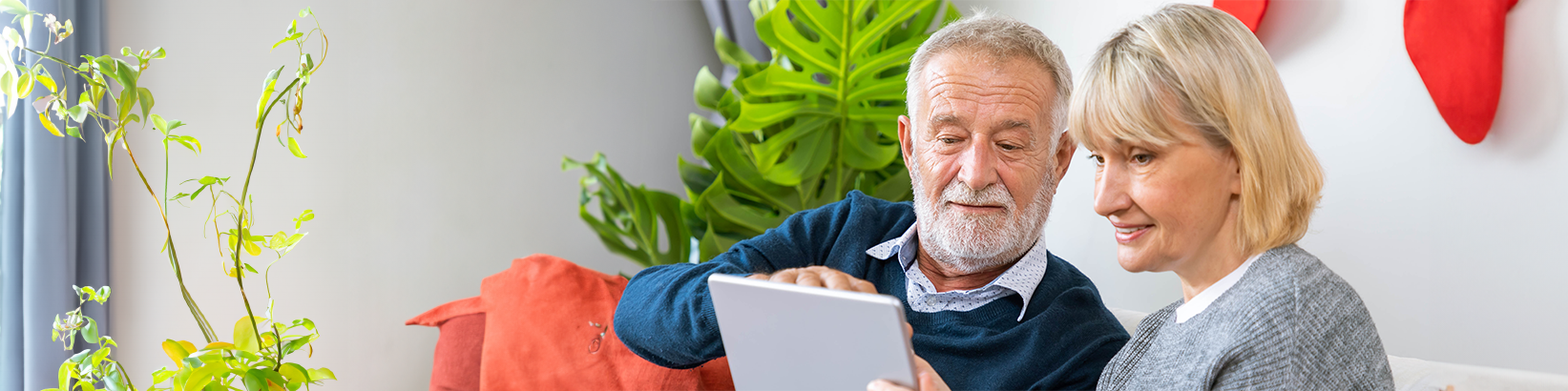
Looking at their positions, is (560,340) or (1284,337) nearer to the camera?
(1284,337)

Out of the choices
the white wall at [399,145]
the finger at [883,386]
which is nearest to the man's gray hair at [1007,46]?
the finger at [883,386]

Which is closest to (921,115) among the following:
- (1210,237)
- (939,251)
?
(939,251)

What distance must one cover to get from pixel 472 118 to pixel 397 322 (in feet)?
1.95

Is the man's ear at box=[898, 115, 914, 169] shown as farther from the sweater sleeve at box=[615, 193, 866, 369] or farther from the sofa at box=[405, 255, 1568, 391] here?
the sofa at box=[405, 255, 1568, 391]

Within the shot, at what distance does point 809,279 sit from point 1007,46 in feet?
1.72

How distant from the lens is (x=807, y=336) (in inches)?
32.9

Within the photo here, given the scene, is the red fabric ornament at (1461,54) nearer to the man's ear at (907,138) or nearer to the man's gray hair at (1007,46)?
the man's gray hair at (1007,46)

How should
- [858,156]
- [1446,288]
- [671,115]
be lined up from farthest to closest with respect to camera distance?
[671,115]
[858,156]
[1446,288]

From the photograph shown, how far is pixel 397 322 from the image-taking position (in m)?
2.31

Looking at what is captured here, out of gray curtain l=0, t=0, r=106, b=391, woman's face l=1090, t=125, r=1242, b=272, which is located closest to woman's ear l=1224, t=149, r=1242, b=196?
woman's face l=1090, t=125, r=1242, b=272

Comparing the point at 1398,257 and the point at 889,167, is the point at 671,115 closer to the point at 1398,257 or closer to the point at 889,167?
the point at 889,167

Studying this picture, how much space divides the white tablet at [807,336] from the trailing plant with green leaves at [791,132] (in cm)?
98

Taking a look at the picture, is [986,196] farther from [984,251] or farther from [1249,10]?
[1249,10]

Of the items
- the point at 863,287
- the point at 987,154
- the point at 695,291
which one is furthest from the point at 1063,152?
the point at 695,291
